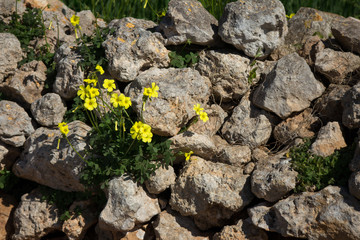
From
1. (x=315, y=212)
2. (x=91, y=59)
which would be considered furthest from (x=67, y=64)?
(x=315, y=212)

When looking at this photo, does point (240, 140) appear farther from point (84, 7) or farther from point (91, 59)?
point (84, 7)

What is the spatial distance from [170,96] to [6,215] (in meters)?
2.33

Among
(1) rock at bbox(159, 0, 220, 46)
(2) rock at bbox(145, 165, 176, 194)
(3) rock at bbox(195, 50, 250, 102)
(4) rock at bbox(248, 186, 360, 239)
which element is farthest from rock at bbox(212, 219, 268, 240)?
(1) rock at bbox(159, 0, 220, 46)

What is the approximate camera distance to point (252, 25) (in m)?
4.45

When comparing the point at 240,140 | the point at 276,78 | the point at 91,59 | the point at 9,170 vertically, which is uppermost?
the point at 276,78

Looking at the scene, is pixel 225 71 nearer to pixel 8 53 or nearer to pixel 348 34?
pixel 348 34

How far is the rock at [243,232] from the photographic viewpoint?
3.90 metres

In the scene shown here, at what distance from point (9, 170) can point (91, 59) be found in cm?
156

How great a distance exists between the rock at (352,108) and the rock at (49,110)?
Result: 283 cm

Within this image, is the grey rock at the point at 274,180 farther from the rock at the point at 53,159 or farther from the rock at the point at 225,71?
the rock at the point at 53,159

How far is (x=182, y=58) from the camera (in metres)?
4.65

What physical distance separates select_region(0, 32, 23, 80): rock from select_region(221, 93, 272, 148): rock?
249cm

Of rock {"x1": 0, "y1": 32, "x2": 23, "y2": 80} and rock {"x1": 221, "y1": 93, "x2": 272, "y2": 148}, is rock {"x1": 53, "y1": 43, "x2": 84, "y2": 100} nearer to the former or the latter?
rock {"x1": 0, "y1": 32, "x2": 23, "y2": 80}

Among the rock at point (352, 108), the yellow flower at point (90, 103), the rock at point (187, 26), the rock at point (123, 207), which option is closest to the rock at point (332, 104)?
the rock at point (352, 108)
